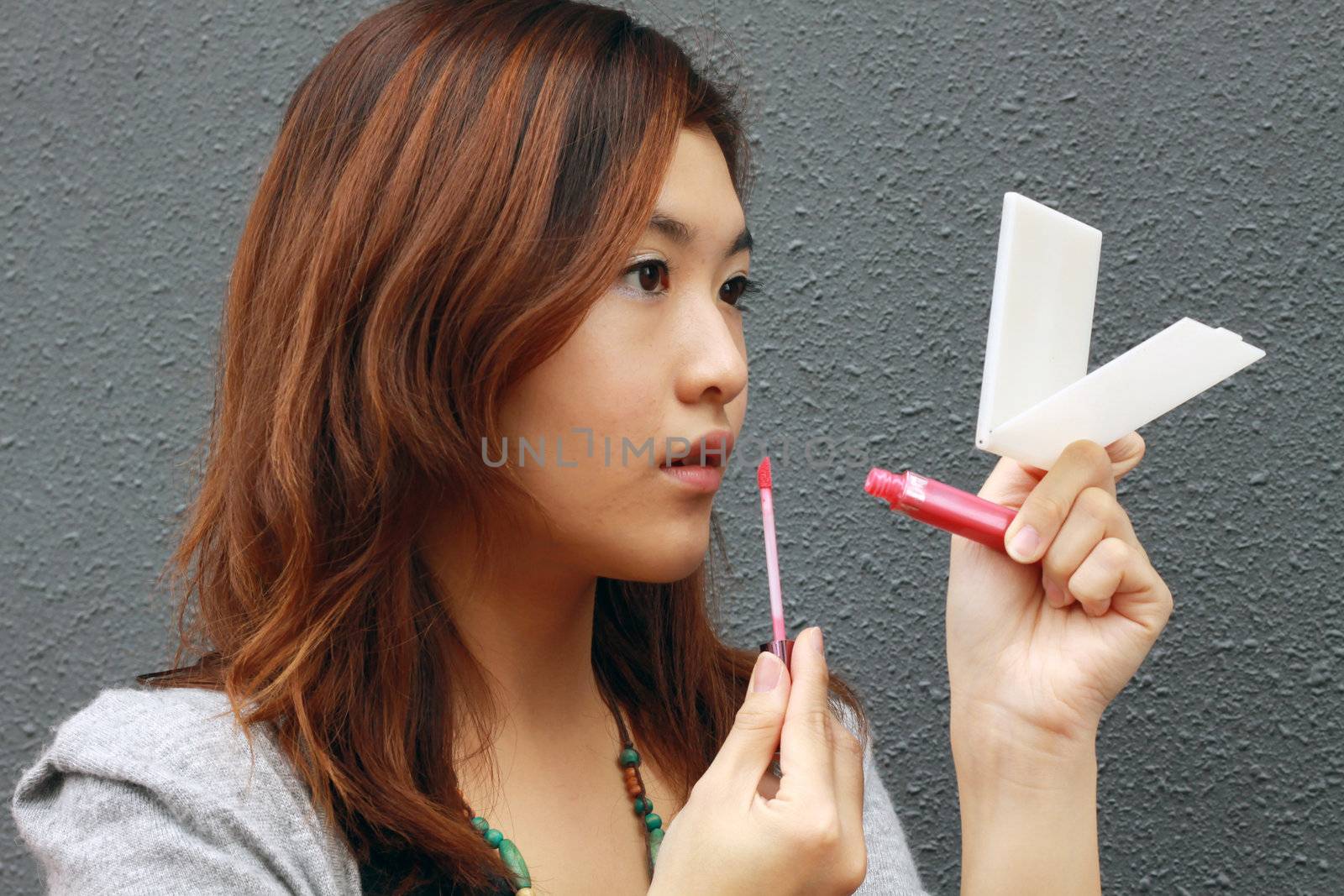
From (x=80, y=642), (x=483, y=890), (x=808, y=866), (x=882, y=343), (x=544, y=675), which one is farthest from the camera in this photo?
(x=80, y=642)

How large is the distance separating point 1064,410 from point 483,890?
579mm

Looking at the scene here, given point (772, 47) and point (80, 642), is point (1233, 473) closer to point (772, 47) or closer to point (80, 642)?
point (772, 47)

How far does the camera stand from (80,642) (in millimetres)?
1774

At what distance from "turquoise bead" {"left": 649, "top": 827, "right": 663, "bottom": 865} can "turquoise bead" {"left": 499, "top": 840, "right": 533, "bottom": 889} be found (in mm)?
144

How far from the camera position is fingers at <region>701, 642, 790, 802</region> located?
88cm

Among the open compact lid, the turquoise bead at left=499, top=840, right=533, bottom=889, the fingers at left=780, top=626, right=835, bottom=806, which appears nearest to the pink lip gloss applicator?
the fingers at left=780, top=626, right=835, bottom=806

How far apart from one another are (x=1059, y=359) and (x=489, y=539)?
483mm

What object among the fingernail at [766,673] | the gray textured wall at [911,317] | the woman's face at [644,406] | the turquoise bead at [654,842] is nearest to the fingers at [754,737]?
the fingernail at [766,673]

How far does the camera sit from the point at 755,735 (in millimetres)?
889

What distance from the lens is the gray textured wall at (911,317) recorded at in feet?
4.48

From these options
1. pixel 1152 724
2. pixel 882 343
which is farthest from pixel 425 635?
pixel 1152 724

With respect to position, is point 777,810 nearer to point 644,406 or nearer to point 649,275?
point 644,406

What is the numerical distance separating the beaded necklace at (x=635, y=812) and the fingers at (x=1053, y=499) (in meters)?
0.39

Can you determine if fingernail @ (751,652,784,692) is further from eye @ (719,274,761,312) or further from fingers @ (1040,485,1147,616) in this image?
eye @ (719,274,761,312)
